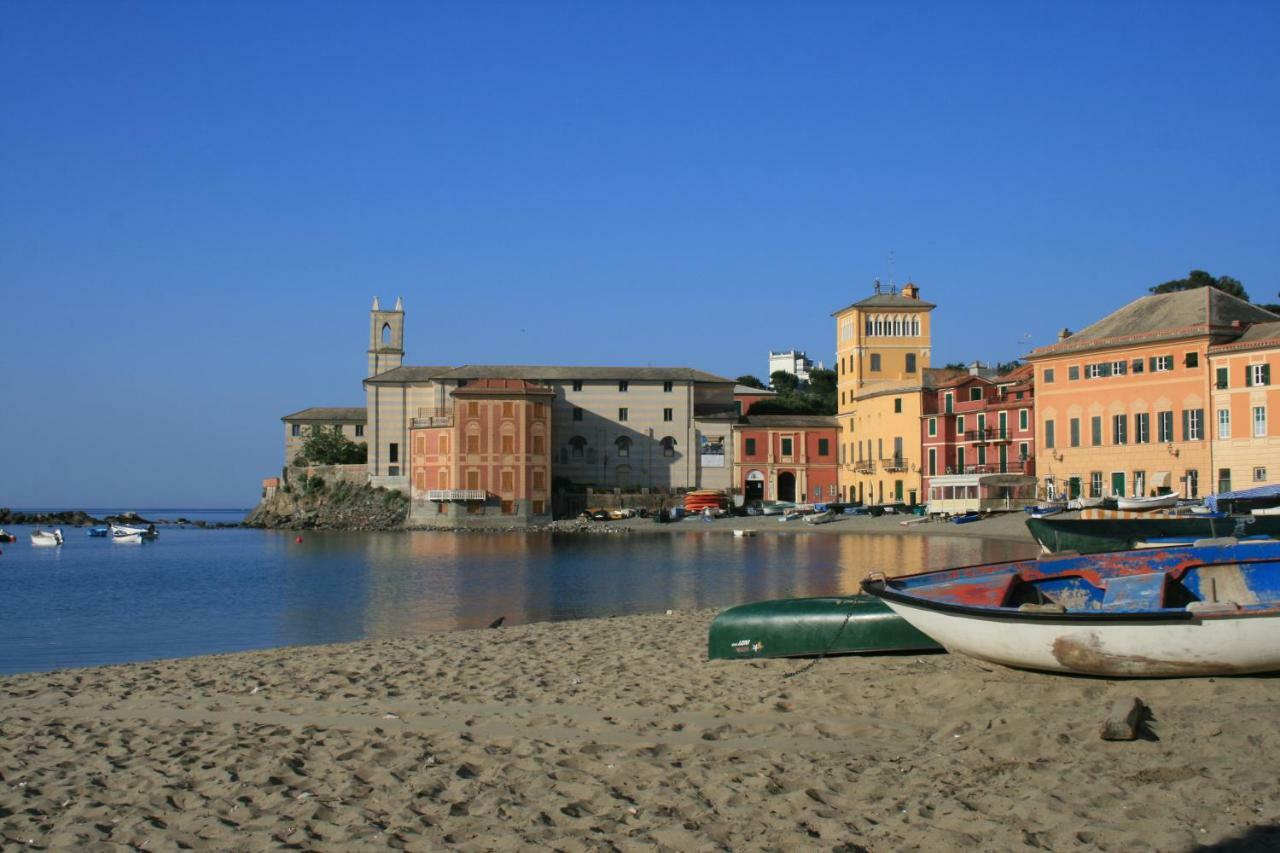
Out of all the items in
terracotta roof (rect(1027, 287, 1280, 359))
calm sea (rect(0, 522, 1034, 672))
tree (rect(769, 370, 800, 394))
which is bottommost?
calm sea (rect(0, 522, 1034, 672))

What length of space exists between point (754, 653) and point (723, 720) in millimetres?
2966

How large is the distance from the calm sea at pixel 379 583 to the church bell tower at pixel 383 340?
96.3 ft

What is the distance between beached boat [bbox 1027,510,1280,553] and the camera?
26953mm

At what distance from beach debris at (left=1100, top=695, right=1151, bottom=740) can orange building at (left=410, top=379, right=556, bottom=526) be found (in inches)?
2649

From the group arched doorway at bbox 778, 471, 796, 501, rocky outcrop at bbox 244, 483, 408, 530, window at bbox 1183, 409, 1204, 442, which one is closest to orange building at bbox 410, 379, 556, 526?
rocky outcrop at bbox 244, 483, 408, 530

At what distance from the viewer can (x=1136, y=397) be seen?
54750mm

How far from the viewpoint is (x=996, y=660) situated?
→ 10.6m

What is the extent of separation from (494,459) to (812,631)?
64.6 meters

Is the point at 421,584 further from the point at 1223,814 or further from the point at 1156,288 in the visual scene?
the point at 1156,288

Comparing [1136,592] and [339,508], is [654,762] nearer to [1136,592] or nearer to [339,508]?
[1136,592]

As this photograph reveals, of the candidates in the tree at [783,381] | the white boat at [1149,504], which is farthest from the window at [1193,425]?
the tree at [783,381]

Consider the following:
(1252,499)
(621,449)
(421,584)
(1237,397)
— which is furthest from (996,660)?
(621,449)

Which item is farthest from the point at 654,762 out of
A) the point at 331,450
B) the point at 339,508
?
the point at 331,450

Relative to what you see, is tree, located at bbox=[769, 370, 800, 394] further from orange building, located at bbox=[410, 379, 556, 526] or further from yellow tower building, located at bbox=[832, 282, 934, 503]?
orange building, located at bbox=[410, 379, 556, 526]
